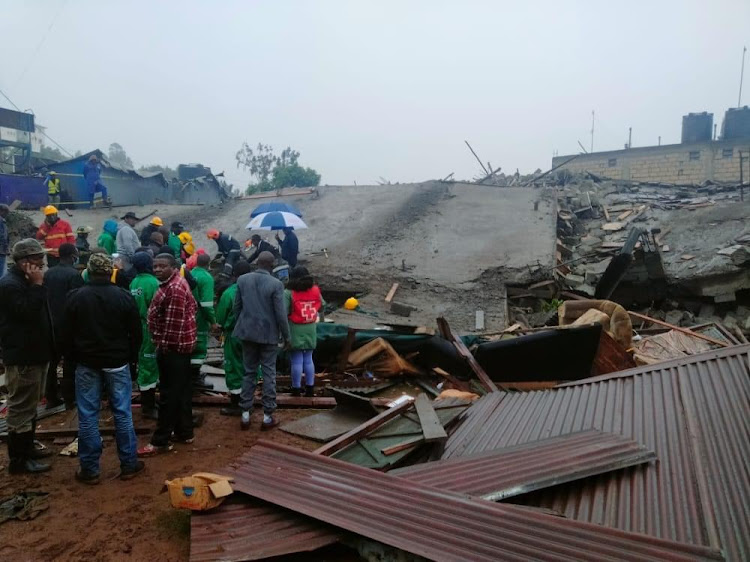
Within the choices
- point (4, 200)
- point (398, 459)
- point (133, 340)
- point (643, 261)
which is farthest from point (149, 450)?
point (4, 200)

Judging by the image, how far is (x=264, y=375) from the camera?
5281 millimetres

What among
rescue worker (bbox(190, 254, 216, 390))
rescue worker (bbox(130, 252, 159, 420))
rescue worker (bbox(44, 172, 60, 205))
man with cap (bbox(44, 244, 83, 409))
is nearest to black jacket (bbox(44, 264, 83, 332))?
man with cap (bbox(44, 244, 83, 409))

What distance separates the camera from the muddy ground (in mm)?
3098

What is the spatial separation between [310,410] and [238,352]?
3.52 feet

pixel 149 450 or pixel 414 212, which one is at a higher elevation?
pixel 414 212

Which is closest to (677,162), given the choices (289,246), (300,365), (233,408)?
(289,246)

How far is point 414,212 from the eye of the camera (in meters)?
14.1

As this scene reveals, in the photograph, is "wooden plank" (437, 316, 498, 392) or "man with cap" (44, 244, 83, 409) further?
"wooden plank" (437, 316, 498, 392)

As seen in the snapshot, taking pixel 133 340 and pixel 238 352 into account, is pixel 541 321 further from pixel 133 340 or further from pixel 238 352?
pixel 133 340

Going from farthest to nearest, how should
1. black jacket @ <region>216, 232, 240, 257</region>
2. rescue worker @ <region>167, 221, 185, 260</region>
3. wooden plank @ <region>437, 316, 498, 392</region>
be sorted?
1. black jacket @ <region>216, 232, 240, 257</region>
2. rescue worker @ <region>167, 221, 185, 260</region>
3. wooden plank @ <region>437, 316, 498, 392</region>

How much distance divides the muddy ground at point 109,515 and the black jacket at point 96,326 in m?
0.96

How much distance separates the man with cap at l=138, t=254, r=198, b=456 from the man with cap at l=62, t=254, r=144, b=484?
369 millimetres

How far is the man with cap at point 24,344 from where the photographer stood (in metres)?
3.93

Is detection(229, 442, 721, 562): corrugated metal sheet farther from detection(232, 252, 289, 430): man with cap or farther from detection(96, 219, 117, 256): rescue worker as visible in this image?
detection(96, 219, 117, 256): rescue worker
